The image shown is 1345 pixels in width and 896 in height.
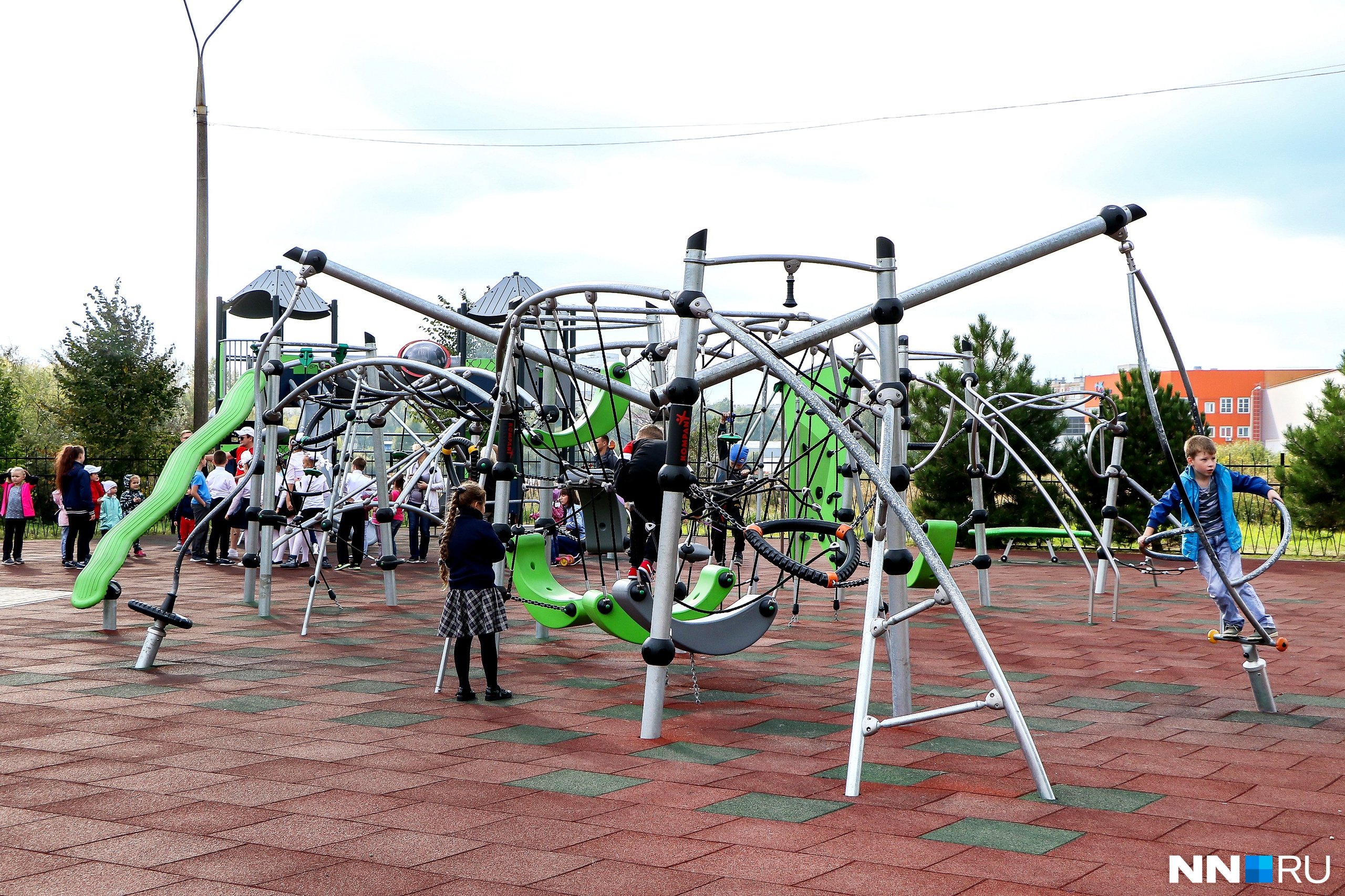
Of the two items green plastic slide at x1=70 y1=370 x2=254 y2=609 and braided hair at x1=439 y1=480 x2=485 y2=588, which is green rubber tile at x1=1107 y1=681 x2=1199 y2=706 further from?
green plastic slide at x1=70 y1=370 x2=254 y2=609

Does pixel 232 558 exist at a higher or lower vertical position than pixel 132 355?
lower

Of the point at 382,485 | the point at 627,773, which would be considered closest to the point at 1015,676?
the point at 627,773

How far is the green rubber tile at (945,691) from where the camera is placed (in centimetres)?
685

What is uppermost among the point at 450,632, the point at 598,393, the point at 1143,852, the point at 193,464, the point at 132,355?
the point at 132,355

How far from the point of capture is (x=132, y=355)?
25.2 m

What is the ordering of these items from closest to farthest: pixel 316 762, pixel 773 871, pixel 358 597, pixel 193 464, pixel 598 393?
pixel 773 871 → pixel 316 762 → pixel 193 464 → pixel 598 393 → pixel 358 597

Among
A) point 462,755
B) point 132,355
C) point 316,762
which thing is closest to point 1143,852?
point 462,755

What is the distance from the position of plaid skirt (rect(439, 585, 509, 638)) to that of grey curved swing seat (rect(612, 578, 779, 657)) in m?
0.69

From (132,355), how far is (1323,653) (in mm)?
23562

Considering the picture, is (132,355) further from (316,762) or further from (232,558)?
(316,762)

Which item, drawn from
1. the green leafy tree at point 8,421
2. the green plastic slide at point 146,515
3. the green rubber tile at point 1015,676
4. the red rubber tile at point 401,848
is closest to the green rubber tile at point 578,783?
the red rubber tile at point 401,848

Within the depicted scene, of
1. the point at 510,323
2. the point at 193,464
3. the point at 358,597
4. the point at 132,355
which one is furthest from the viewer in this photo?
the point at 132,355

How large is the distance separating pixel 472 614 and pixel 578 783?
2022 millimetres

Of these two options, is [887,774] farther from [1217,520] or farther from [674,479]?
[1217,520]
